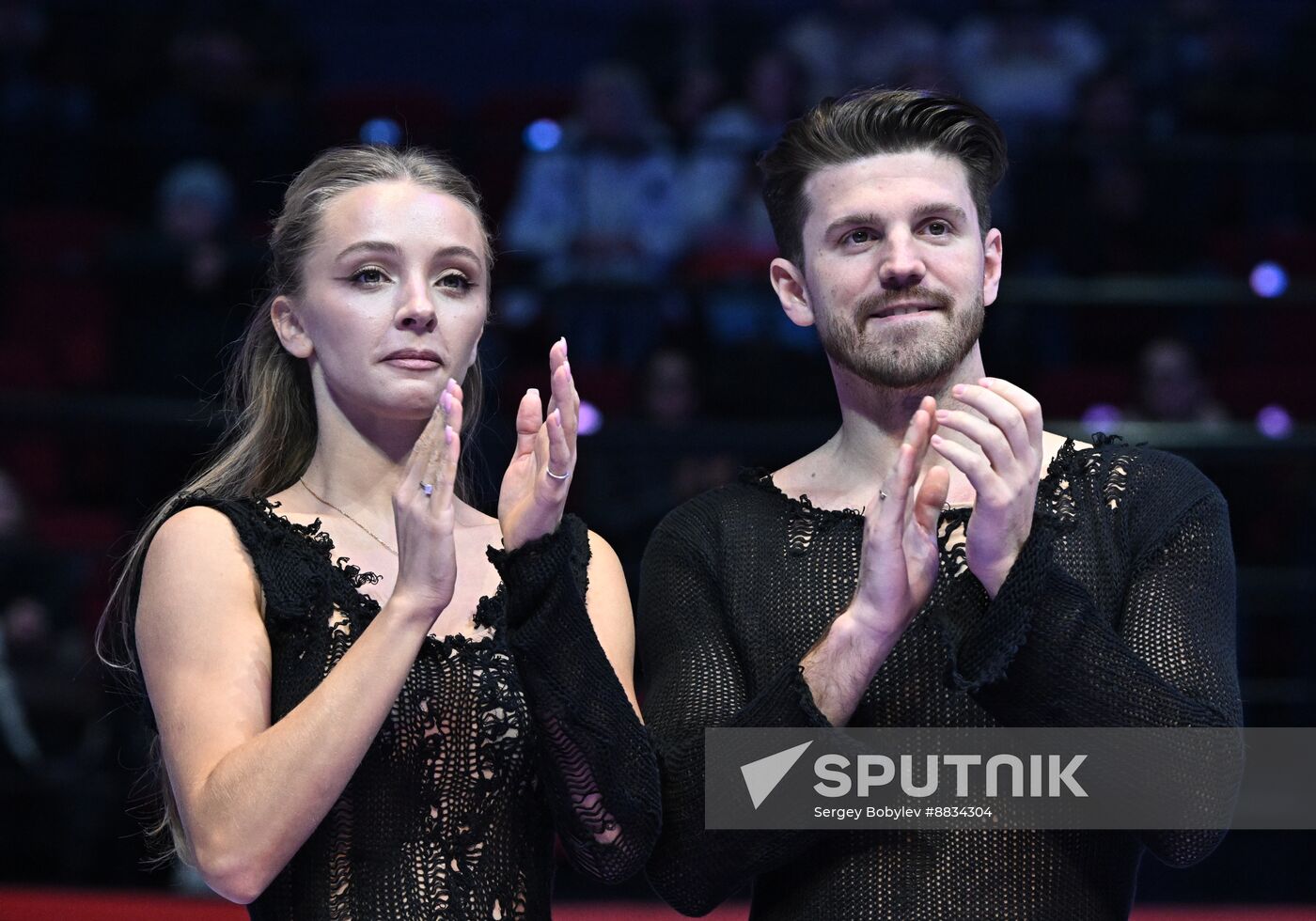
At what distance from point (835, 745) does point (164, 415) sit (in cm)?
319

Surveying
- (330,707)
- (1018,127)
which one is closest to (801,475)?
(330,707)

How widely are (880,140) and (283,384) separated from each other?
38.2 inches

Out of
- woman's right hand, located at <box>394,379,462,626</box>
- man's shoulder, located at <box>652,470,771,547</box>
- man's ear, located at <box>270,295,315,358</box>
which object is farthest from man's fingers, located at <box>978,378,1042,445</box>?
man's ear, located at <box>270,295,315,358</box>

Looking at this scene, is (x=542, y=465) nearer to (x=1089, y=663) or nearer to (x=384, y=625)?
(x=384, y=625)

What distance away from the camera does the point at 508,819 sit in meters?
2.24

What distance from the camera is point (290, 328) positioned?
8.23 ft

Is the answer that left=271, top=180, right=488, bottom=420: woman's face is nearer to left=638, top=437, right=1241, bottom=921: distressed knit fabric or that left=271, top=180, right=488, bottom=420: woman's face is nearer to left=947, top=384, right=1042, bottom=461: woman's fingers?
left=638, top=437, right=1241, bottom=921: distressed knit fabric

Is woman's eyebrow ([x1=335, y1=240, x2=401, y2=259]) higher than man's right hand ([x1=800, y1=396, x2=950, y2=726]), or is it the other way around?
woman's eyebrow ([x1=335, y1=240, x2=401, y2=259])

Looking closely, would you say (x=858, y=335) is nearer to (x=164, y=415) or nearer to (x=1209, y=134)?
(x=164, y=415)

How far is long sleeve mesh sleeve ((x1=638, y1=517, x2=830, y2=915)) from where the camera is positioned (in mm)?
2170

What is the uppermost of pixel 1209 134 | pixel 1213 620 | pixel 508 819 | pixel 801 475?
pixel 1209 134

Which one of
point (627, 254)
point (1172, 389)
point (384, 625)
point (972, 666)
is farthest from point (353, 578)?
point (1172, 389)

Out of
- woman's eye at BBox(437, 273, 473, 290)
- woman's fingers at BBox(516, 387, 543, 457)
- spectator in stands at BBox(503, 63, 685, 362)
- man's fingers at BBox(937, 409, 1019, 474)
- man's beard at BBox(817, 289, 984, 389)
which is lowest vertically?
man's fingers at BBox(937, 409, 1019, 474)

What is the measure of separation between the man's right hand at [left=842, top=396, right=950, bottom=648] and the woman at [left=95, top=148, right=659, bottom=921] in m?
0.35
